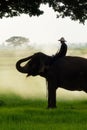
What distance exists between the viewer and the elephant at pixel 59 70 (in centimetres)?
2608

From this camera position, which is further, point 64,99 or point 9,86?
point 9,86

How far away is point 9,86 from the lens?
36750 millimetres

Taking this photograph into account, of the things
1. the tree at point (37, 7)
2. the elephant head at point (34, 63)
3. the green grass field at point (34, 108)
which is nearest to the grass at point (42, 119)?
the green grass field at point (34, 108)

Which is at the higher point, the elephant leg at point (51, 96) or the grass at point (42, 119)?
the elephant leg at point (51, 96)

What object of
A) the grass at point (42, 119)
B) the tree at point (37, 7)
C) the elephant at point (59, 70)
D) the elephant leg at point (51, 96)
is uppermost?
the tree at point (37, 7)

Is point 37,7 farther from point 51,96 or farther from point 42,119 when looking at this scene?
point 42,119

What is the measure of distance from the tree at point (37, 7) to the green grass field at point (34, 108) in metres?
4.02

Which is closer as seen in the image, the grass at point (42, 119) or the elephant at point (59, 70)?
the grass at point (42, 119)

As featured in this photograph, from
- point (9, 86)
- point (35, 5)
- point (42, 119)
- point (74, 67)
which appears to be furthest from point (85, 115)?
point (9, 86)

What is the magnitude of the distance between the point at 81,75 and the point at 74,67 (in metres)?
0.45

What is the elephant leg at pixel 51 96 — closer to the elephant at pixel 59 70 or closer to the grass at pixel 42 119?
the elephant at pixel 59 70

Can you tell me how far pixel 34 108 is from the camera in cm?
2414

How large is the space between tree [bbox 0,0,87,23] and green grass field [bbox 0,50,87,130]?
4020 millimetres

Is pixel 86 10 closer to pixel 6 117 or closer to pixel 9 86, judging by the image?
pixel 9 86
